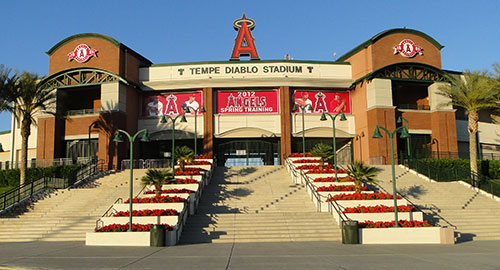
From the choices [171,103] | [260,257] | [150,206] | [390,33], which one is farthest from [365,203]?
[171,103]

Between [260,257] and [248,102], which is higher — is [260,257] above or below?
below

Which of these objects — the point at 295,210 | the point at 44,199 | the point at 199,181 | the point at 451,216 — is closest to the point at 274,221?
the point at 295,210

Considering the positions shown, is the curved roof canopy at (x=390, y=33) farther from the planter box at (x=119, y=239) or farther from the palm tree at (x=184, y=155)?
the planter box at (x=119, y=239)

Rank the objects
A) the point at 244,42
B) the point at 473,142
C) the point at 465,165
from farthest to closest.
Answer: the point at 244,42 < the point at 465,165 < the point at 473,142

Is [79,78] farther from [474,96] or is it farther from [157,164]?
[474,96]

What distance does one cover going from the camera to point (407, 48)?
4138 centimetres

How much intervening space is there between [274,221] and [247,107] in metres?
22.8

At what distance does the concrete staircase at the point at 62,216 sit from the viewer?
65.8ft

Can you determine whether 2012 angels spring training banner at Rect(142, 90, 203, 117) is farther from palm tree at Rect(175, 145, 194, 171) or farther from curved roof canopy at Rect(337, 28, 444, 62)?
curved roof canopy at Rect(337, 28, 444, 62)

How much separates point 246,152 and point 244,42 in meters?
12.2

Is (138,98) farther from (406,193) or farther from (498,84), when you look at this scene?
(498,84)

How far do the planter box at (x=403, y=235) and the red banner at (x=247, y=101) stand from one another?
83.7ft

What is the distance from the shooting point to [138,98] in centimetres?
4250

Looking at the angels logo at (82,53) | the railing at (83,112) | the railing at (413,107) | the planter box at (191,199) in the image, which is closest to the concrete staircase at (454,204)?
the railing at (413,107)
